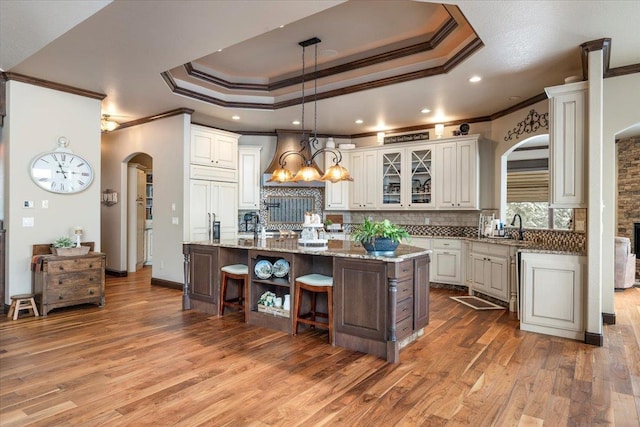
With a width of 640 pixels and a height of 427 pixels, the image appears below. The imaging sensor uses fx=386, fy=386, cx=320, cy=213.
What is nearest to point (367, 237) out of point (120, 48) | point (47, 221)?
point (120, 48)

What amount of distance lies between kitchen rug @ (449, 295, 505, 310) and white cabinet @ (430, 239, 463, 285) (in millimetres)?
506

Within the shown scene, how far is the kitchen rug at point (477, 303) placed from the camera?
493cm

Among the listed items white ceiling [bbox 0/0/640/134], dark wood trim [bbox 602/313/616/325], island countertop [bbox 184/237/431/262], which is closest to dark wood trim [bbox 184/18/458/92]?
white ceiling [bbox 0/0/640/134]

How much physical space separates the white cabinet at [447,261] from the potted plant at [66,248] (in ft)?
16.4

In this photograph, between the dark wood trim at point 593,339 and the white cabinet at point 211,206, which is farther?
the white cabinet at point 211,206

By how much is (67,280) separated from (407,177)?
516cm

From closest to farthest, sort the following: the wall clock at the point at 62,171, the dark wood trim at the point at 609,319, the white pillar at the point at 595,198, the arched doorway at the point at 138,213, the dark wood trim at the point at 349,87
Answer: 1. the white pillar at the point at 595,198
2. the dark wood trim at the point at 349,87
3. the dark wood trim at the point at 609,319
4. the wall clock at the point at 62,171
5. the arched doorway at the point at 138,213

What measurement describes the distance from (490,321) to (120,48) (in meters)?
4.75

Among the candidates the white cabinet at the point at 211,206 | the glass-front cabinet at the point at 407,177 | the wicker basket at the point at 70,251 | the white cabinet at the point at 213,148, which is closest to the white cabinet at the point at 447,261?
the glass-front cabinet at the point at 407,177

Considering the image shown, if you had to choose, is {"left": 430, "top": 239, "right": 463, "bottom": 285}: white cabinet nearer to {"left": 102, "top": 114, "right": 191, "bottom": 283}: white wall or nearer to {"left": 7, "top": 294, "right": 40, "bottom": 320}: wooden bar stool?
{"left": 102, "top": 114, "right": 191, "bottom": 283}: white wall

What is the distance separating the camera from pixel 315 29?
400cm

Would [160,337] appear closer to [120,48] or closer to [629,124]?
[120,48]

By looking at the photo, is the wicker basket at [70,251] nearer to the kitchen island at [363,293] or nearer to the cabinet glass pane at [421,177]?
the kitchen island at [363,293]

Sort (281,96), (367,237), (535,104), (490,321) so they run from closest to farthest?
1. (367,237)
2. (490,321)
3. (535,104)
4. (281,96)
